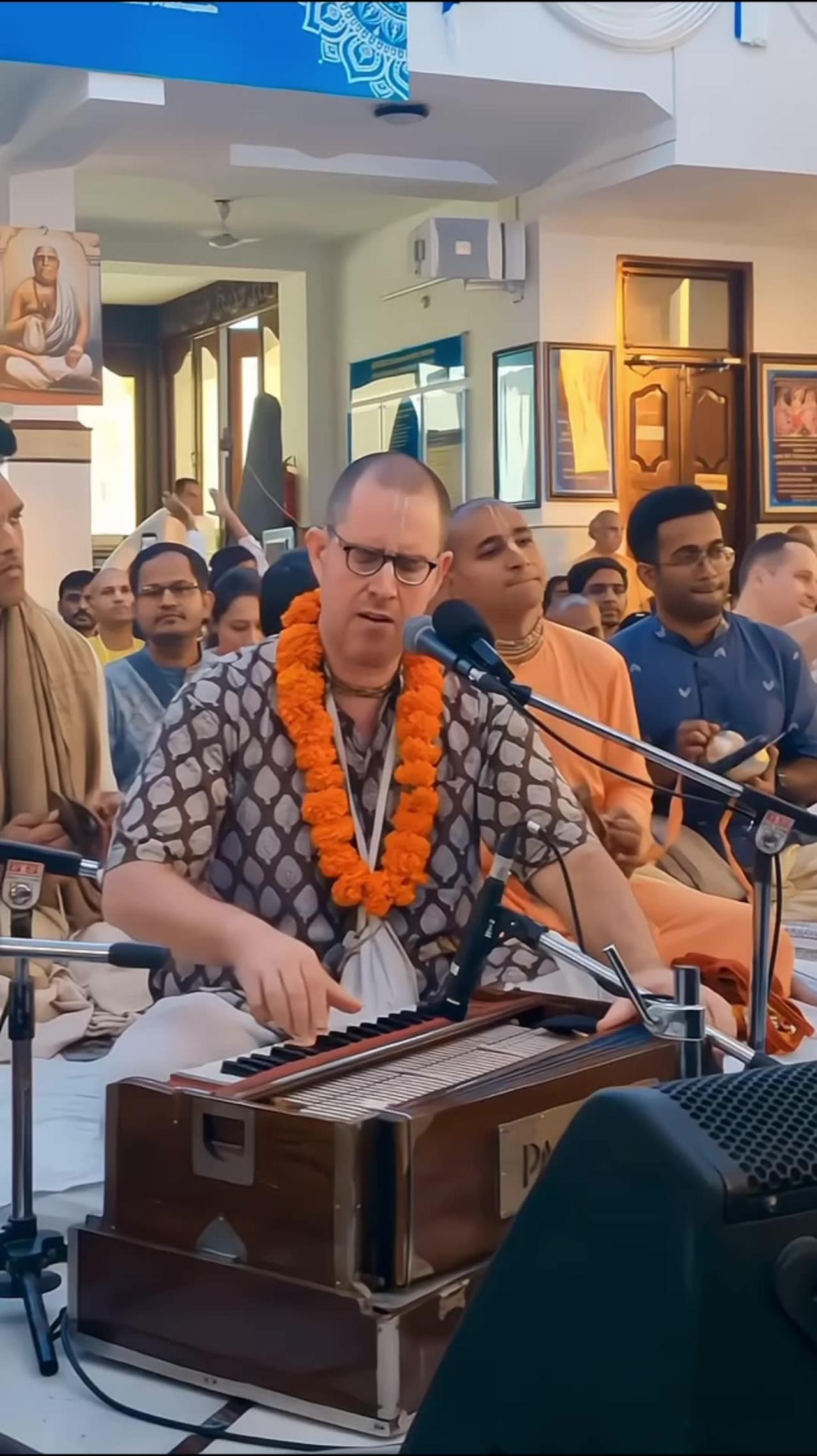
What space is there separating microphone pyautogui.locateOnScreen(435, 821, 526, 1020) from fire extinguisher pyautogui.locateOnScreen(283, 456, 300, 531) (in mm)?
8237

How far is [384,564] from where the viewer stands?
2.41m

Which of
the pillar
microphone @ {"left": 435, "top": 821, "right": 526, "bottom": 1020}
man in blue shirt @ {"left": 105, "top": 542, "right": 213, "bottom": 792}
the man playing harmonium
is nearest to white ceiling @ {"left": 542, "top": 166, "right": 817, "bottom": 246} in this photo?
the pillar

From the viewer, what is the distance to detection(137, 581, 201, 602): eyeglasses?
4.40 meters

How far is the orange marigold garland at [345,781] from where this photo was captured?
7.72 ft

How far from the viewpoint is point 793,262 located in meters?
8.91

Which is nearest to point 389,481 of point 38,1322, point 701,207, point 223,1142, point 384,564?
point 384,564

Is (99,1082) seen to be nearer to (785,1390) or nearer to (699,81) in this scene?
(785,1390)

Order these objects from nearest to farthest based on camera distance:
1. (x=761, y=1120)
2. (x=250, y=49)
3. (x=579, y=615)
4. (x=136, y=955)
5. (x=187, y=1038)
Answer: (x=761, y=1120)
(x=136, y=955)
(x=187, y=1038)
(x=579, y=615)
(x=250, y=49)

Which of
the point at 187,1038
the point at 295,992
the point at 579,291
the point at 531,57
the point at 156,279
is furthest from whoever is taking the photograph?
the point at 156,279

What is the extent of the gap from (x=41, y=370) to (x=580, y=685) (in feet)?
10.7

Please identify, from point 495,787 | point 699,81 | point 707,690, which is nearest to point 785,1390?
point 495,787

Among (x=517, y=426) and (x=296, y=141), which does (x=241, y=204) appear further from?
(x=517, y=426)

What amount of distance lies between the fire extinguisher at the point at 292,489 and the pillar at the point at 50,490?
324 cm

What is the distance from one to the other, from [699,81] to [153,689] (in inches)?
173
